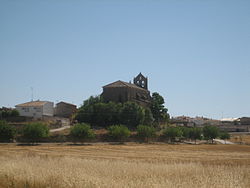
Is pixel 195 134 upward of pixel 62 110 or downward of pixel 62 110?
downward

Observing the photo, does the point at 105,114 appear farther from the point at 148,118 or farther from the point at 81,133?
the point at 81,133

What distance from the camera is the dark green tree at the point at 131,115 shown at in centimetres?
9044

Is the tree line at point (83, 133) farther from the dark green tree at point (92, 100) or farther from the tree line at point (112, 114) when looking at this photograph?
the dark green tree at point (92, 100)

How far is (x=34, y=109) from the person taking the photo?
320 feet

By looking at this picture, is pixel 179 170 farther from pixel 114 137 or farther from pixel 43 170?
pixel 114 137

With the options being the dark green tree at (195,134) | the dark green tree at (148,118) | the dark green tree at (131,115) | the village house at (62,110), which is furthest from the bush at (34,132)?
the dark green tree at (195,134)

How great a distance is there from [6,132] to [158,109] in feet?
171

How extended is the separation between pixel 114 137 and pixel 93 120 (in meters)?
16.2

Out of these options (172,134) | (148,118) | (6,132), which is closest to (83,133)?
(6,132)

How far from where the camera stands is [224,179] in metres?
11.8

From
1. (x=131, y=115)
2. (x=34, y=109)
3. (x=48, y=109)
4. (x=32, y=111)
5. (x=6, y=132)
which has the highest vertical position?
(x=48, y=109)

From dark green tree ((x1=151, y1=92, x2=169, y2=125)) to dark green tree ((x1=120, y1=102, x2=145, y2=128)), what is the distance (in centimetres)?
1662

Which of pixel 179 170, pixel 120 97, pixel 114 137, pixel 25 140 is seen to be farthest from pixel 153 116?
pixel 179 170

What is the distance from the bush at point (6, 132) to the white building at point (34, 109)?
23.8 meters
